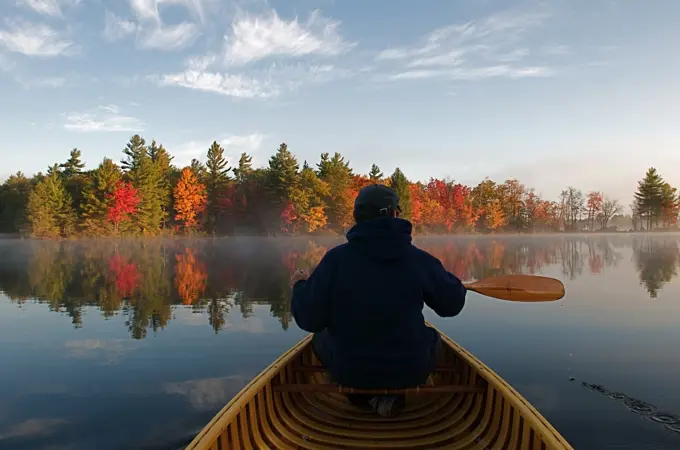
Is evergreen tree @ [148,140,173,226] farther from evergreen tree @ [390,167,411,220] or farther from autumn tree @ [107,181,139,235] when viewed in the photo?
evergreen tree @ [390,167,411,220]

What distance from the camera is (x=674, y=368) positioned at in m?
7.05

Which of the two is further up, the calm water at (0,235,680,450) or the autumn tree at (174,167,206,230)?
the autumn tree at (174,167,206,230)

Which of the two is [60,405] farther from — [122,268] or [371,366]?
[122,268]

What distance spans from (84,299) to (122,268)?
10331 millimetres

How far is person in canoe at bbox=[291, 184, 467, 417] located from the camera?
3104 mm

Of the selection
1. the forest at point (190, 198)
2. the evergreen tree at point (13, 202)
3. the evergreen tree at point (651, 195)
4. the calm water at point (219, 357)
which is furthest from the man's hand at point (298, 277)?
the evergreen tree at point (651, 195)

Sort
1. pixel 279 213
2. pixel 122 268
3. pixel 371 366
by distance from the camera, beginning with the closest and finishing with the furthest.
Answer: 1. pixel 371 366
2. pixel 122 268
3. pixel 279 213

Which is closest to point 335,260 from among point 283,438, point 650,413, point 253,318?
point 283,438

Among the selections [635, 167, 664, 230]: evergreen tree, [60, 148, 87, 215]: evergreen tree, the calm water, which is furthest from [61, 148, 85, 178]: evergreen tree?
[635, 167, 664, 230]: evergreen tree

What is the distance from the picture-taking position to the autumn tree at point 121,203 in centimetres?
5631

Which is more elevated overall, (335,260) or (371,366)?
(335,260)

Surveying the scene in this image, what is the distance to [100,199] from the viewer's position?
188ft

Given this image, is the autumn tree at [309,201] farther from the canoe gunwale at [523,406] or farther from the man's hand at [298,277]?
the man's hand at [298,277]

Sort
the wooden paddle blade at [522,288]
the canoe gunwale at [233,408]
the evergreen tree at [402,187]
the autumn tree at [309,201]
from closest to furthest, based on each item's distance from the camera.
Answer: the canoe gunwale at [233,408] → the wooden paddle blade at [522,288] → the autumn tree at [309,201] → the evergreen tree at [402,187]
